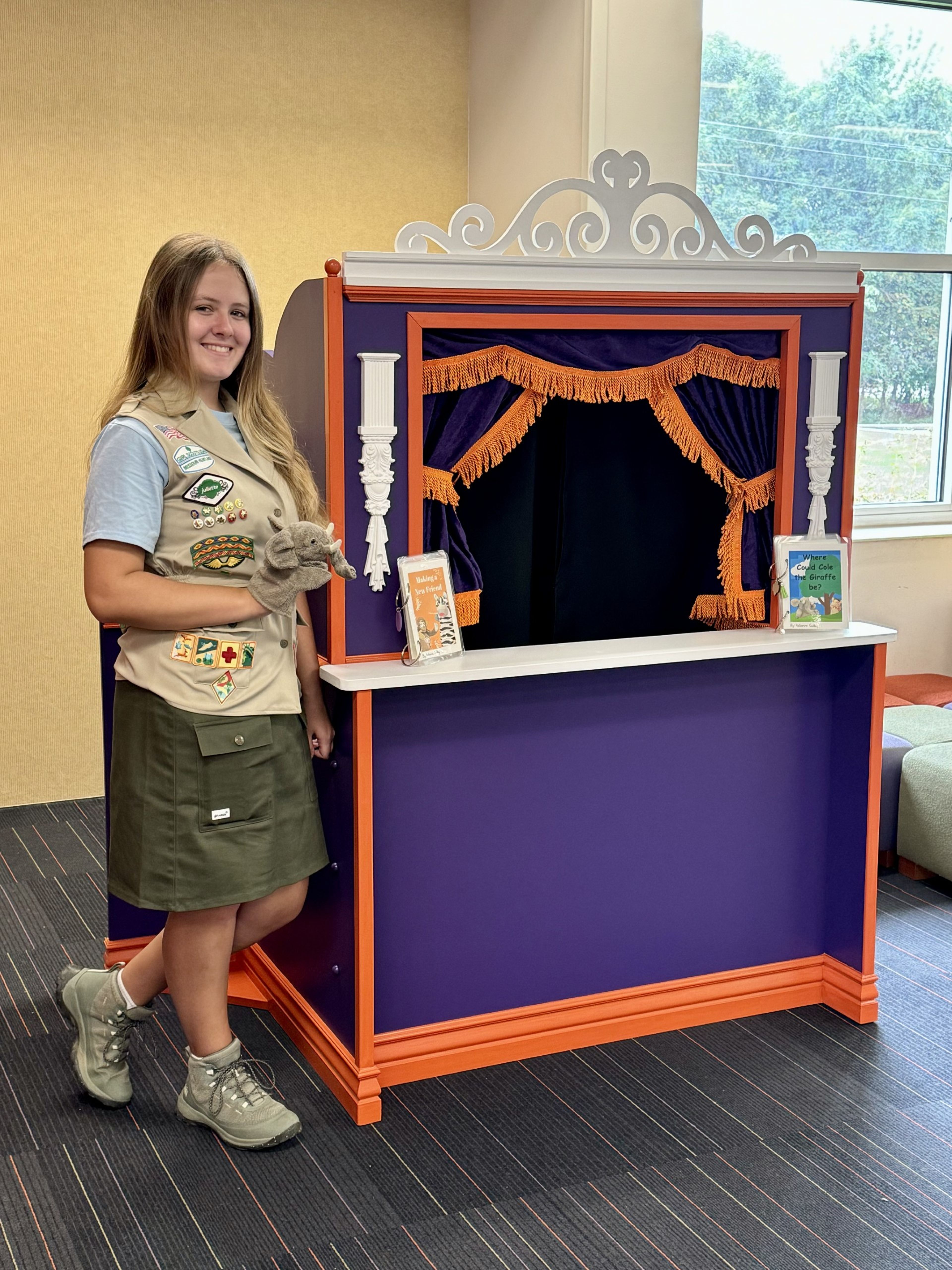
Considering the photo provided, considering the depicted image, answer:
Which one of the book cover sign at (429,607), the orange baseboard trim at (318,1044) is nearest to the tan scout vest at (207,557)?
the book cover sign at (429,607)

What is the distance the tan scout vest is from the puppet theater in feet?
0.59

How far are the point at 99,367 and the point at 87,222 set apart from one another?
17.6 inches

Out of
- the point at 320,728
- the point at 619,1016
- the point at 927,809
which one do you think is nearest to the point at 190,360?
the point at 320,728

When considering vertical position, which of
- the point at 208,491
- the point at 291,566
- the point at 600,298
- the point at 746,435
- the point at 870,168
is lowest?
the point at 291,566

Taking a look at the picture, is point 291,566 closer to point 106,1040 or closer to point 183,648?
point 183,648

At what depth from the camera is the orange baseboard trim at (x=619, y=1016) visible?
8.25 feet

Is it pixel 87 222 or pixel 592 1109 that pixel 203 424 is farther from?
pixel 87 222

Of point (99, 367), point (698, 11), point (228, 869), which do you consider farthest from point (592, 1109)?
point (698, 11)

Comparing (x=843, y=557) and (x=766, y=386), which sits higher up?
(x=766, y=386)

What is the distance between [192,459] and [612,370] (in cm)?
87

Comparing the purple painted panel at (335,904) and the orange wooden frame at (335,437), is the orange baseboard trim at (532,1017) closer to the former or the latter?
the purple painted panel at (335,904)

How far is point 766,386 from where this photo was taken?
8.75 ft

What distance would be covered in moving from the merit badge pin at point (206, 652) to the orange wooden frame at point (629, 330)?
439 mm

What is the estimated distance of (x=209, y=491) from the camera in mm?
2148
